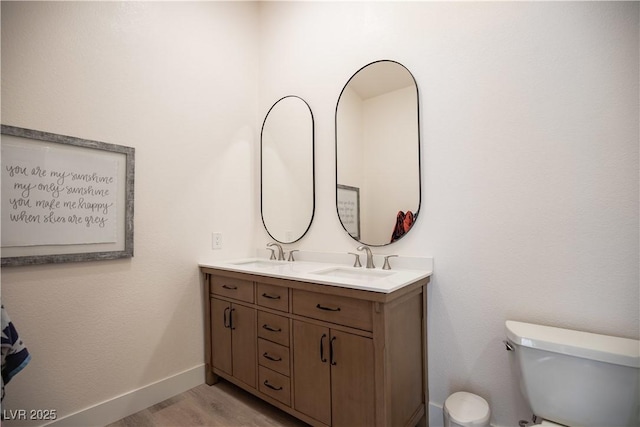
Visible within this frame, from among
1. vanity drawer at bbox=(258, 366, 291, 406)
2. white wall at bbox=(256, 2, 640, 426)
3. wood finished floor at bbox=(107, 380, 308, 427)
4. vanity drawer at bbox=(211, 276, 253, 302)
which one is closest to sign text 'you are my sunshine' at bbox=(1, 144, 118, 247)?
vanity drawer at bbox=(211, 276, 253, 302)

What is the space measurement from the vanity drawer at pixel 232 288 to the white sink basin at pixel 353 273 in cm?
45

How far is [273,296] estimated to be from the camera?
182 centimetres

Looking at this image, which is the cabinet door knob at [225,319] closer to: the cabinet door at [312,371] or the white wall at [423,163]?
the white wall at [423,163]

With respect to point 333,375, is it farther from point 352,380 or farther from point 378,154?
point 378,154

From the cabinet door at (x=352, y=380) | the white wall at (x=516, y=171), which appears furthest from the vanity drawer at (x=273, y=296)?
the white wall at (x=516, y=171)

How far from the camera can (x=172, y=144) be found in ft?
7.04

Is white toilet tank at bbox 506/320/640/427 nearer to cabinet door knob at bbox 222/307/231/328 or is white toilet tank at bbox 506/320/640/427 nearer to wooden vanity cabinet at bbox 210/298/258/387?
wooden vanity cabinet at bbox 210/298/258/387

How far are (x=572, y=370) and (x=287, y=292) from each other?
1.28m

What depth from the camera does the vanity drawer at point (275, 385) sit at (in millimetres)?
1747

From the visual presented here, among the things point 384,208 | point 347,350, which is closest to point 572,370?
point 347,350

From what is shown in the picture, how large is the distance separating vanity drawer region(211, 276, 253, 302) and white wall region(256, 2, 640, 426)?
91 centimetres

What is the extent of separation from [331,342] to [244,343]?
0.72m

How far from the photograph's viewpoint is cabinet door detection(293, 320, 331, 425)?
62.2 inches

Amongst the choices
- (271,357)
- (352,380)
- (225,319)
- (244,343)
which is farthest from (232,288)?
(352,380)
